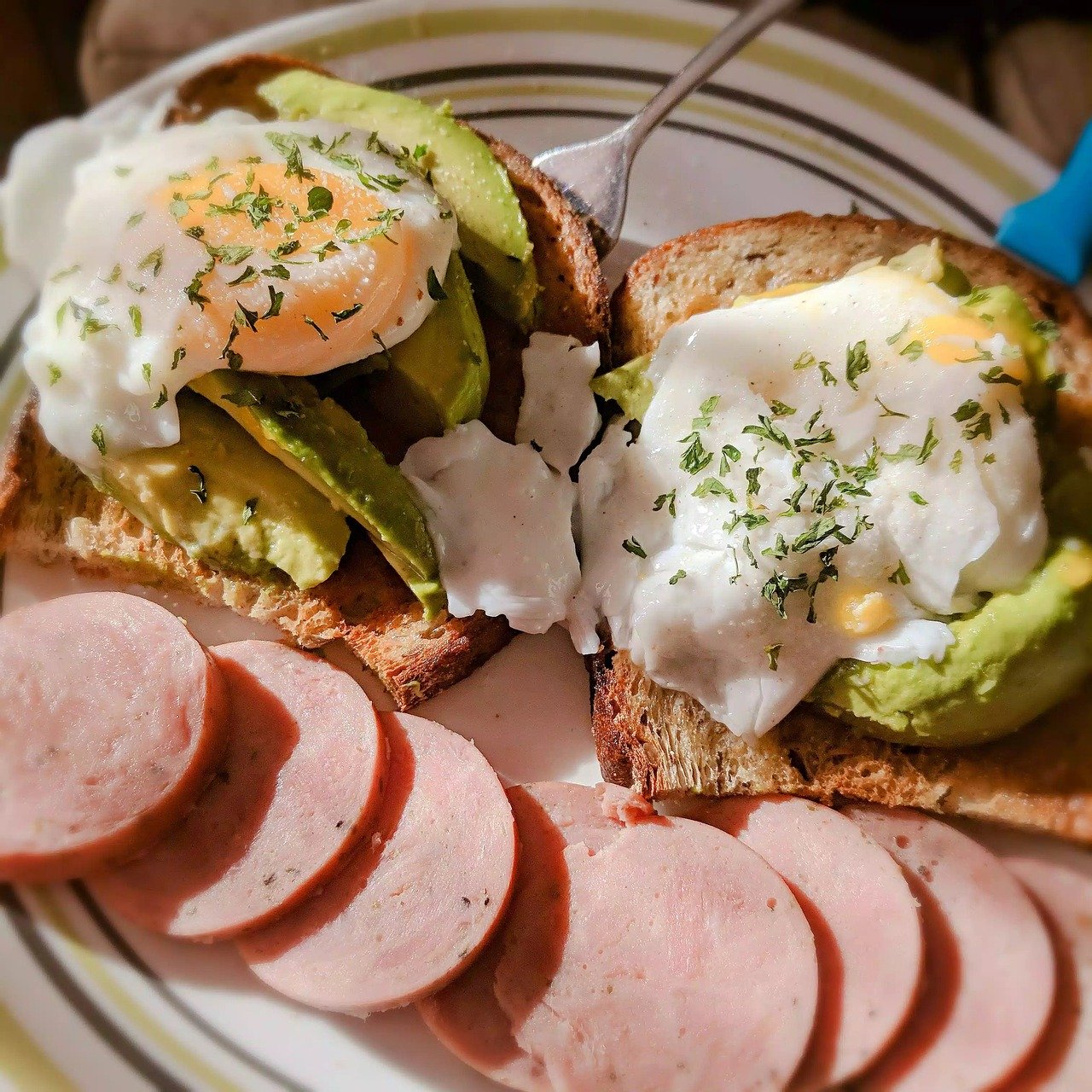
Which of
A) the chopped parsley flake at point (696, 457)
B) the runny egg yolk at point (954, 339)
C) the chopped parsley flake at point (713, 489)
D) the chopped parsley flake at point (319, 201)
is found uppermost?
the chopped parsley flake at point (319, 201)

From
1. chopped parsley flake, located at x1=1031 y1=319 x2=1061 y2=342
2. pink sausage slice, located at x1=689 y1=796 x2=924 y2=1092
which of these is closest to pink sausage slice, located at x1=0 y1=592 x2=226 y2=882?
pink sausage slice, located at x1=689 y1=796 x2=924 y2=1092

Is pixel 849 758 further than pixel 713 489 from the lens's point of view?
Yes

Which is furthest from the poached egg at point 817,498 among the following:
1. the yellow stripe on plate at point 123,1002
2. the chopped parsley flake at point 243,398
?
the yellow stripe on plate at point 123,1002

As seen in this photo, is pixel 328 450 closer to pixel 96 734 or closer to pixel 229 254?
pixel 229 254

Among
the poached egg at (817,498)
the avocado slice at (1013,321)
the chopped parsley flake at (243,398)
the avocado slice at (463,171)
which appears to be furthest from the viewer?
the avocado slice at (463,171)

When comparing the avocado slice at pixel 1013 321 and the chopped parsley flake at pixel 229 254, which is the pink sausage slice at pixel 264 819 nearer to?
the chopped parsley flake at pixel 229 254

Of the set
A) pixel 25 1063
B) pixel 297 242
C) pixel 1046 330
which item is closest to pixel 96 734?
pixel 25 1063
